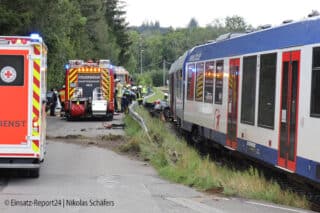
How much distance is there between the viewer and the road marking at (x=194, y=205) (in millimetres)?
9273

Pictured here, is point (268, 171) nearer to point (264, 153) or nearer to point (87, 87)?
point (264, 153)

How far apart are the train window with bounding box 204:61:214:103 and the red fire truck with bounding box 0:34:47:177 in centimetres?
633

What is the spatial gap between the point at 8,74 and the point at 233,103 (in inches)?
211

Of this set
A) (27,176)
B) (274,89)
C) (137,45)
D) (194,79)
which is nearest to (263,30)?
(274,89)

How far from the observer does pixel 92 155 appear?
54.8ft

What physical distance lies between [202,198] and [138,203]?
1163 mm

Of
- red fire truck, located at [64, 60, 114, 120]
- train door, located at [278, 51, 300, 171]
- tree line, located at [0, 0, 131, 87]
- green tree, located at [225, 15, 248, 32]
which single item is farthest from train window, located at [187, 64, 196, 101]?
green tree, located at [225, 15, 248, 32]

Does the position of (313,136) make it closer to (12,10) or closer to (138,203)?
(138,203)

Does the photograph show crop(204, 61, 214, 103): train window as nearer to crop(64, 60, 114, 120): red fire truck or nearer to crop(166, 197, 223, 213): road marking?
crop(166, 197, 223, 213): road marking

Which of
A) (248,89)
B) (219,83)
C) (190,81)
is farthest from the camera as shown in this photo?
(190,81)

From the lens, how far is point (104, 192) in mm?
10953

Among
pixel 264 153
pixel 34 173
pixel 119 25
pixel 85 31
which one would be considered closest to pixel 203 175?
pixel 264 153

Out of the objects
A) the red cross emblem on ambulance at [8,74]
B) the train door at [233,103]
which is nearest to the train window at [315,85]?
the train door at [233,103]

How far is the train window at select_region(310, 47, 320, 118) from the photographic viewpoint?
975cm
